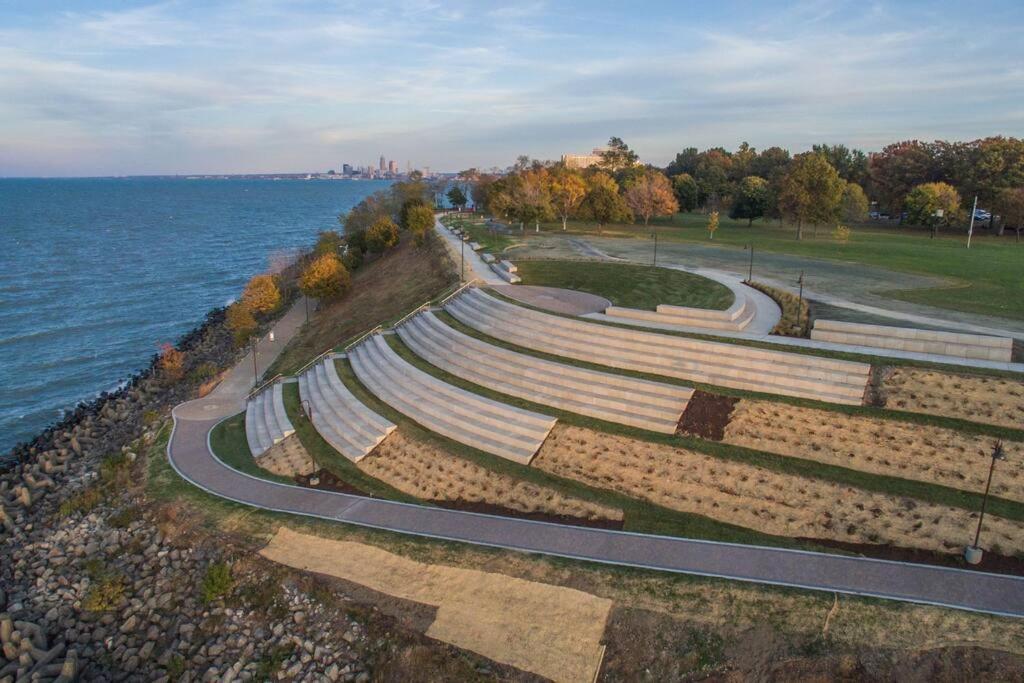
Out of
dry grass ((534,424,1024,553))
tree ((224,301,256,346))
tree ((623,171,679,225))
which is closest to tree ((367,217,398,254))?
tree ((224,301,256,346))

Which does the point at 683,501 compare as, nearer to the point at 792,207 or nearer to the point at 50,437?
the point at 50,437

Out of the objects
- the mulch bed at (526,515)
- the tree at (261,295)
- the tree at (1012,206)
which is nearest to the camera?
the mulch bed at (526,515)

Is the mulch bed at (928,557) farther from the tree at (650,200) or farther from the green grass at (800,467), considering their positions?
the tree at (650,200)

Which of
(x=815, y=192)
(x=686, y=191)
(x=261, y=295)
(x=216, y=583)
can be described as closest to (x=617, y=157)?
(x=686, y=191)

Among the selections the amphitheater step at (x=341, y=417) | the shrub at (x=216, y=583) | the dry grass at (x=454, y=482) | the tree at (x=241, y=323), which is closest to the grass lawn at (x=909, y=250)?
the dry grass at (x=454, y=482)

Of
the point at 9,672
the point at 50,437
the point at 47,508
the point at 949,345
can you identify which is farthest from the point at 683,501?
the point at 50,437

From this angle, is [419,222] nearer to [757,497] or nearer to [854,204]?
Answer: [757,497]
